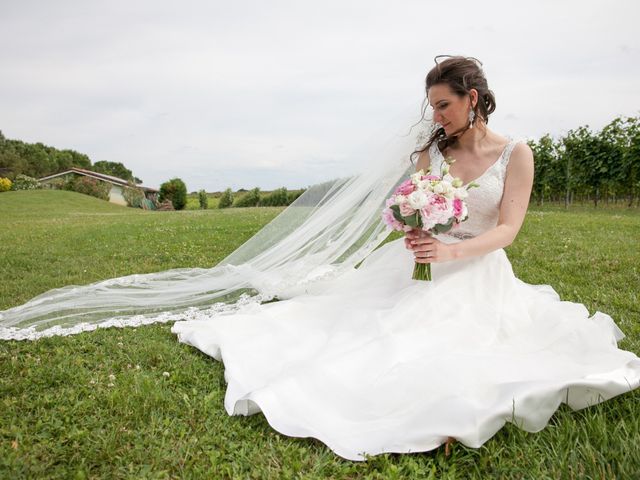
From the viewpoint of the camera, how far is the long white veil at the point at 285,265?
4.81m

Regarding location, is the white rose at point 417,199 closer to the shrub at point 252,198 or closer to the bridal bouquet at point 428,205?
the bridal bouquet at point 428,205

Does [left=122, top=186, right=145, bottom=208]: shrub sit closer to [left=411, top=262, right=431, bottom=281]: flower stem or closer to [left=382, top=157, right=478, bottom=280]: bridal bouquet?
[left=411, top=262, right=431, bottom=281]: flower stem

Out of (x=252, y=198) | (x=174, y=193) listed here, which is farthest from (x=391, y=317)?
(x=174, y=193)

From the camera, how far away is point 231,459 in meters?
2.66

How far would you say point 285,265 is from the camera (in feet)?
17.1

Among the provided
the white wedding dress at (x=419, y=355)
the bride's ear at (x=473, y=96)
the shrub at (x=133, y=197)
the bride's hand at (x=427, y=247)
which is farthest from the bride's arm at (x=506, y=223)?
the shrub at (x=133, y=197)

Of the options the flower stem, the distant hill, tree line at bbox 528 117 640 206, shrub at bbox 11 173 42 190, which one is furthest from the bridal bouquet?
the distant hill

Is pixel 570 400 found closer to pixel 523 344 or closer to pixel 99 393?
pixel 523 344

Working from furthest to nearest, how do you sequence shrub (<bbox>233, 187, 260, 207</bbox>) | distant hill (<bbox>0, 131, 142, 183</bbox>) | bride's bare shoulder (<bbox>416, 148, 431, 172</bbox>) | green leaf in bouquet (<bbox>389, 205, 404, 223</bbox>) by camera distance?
1. distant hill (<bbox>0, 131, 142, 183</bbox>)
2. shrub (<bbox>233, 187, 260, 207</bbox>)
3. bride's bare shoulder (<bbox>416, 148, 431, 172</bbox>)
4. green leaf in bouquet (<bbox>389, 205, 404, 223</bbox>)

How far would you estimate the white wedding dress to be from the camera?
2709 mm

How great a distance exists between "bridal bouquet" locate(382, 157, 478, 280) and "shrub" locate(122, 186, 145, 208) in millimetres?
49058

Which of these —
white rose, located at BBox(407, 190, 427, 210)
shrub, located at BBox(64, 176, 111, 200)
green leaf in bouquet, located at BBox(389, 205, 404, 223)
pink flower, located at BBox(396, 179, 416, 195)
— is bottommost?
green leaf in bouquet, located at BBox(389, 205, 404, 223)

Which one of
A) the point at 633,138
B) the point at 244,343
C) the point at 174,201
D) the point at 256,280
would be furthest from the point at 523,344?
the point at 174,201

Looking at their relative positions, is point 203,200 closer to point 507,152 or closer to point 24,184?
point 24,184
